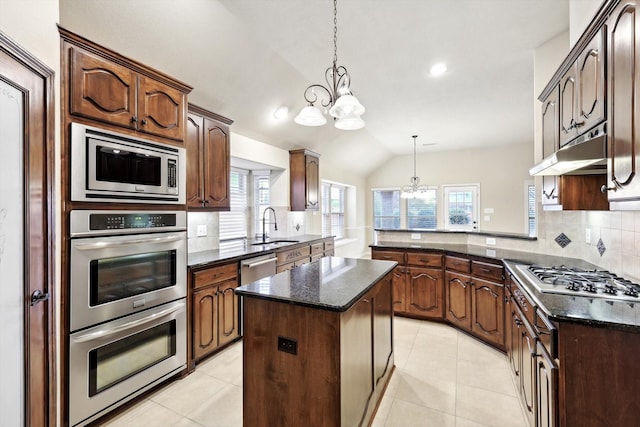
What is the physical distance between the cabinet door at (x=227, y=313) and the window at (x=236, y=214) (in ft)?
4.15

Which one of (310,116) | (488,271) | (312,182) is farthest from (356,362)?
(312,182)

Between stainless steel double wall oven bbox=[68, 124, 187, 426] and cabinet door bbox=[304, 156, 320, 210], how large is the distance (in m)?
2.81

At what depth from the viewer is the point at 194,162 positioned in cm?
280

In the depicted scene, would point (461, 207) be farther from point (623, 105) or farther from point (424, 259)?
point (623, 105)

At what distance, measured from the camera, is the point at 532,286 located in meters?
1.78

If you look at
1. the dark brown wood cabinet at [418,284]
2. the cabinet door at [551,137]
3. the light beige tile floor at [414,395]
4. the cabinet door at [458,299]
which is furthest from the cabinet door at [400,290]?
the cabinet door at [551,137]

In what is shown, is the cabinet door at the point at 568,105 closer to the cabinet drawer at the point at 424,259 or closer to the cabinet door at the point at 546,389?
the cabinet door at the point at 546,389

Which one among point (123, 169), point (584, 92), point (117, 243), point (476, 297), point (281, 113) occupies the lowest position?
point (476, 297)

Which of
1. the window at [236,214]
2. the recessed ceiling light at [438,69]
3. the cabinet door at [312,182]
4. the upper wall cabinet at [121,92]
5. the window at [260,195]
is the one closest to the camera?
the upper wall cabinet at [121,92]

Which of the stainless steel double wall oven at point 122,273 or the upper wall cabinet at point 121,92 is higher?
the upper wall cabinet at point 121,92

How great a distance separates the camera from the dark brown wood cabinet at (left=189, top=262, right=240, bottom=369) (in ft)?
8.26

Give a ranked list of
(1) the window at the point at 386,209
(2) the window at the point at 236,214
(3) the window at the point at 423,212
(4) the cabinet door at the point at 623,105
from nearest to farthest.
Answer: (4) the cabinet door at the point at 623,105 < (2) the window at the point at 236,214 < (3) the window at the point at 423,212 < (1) the window at the point at 386,209

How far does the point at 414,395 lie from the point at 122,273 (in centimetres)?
230

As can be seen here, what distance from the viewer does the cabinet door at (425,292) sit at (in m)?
3.50
